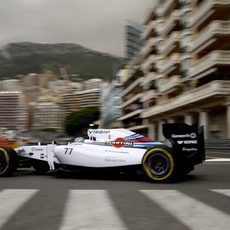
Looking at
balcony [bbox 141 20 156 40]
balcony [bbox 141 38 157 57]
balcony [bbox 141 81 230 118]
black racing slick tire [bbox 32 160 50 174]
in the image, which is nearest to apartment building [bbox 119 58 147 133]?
balcony [bbox 141 38 157 57]

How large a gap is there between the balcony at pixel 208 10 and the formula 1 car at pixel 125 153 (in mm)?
24585

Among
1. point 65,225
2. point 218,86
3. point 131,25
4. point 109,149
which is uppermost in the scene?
point 131,25

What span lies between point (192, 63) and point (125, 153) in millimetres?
30157

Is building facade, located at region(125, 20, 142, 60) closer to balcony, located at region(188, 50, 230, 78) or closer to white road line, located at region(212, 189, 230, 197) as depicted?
balcony, located at region(188, 50, 230, 78)

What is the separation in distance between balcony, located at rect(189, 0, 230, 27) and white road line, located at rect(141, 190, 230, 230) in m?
26.9

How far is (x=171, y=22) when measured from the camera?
1722 inches

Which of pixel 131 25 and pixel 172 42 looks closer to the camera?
pixel 172 42

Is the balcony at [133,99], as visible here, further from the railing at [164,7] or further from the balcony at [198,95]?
the balcony at [198,95]

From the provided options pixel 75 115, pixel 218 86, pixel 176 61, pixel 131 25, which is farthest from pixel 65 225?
pixel 131 25

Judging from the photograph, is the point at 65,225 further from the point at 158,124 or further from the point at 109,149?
the point at 158,124

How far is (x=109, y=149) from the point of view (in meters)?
8.04

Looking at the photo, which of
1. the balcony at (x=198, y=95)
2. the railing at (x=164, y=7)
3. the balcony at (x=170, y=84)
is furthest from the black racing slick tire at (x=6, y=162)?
the railing at (x=164, y=7)

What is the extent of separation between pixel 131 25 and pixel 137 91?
101m

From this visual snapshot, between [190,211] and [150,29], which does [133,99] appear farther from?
[190,211]
